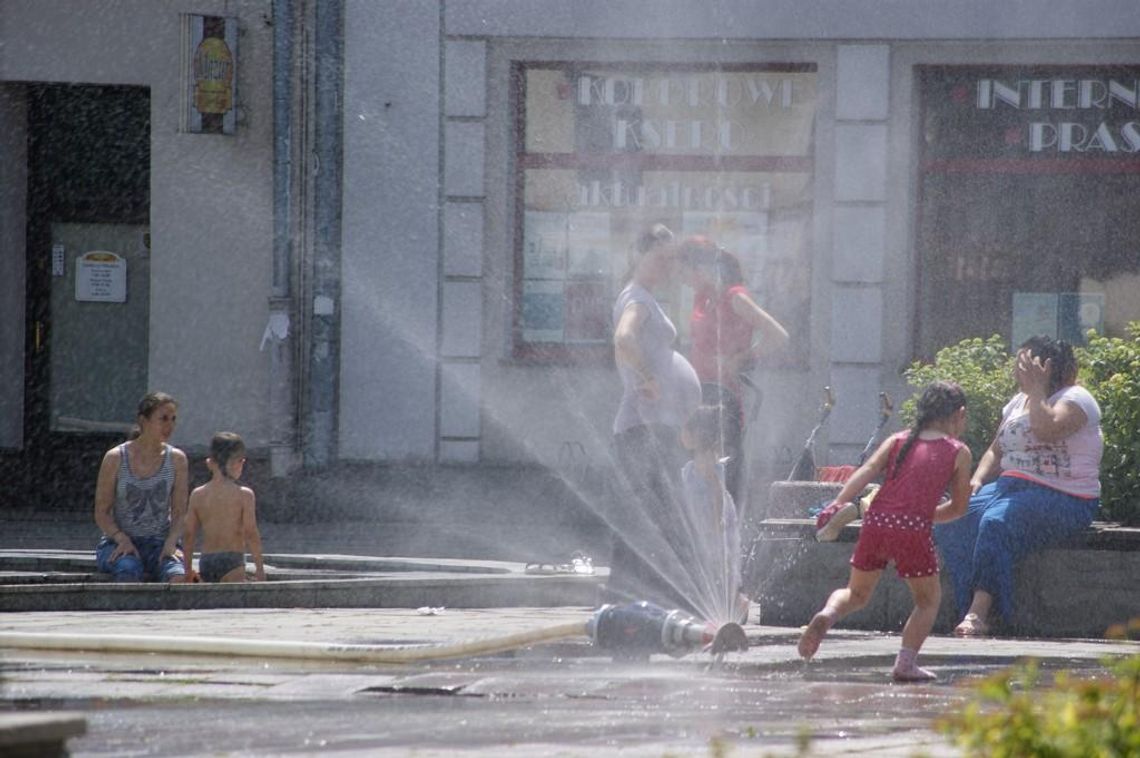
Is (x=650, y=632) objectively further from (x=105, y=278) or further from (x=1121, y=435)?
(x=105, y=278)

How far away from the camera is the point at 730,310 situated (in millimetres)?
10656

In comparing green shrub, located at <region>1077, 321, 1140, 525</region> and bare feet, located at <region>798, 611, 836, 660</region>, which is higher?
green shrub, located at <region>1077, 321, 1140, 525</region>

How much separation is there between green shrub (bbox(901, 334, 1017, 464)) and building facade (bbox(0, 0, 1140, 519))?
5.28m

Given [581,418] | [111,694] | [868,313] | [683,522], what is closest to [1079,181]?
[868,313]

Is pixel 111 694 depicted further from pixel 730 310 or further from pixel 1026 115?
pixel 1026 115

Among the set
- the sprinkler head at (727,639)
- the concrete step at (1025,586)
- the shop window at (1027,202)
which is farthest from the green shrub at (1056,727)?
the shop window at (1027,202)

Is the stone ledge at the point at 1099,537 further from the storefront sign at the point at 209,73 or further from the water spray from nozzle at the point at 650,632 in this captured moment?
the storefront sign at the point at 209,73

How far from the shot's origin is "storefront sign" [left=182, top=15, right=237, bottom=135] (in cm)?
1659

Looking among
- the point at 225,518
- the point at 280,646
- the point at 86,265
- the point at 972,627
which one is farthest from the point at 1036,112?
the point at 280,646

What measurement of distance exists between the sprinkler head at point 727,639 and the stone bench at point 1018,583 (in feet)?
7.07

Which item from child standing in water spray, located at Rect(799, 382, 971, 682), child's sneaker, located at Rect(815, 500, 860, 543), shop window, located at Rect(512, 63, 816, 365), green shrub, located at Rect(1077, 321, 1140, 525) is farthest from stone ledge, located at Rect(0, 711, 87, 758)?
shop window, located at Rect(512, 63, 816, 365)

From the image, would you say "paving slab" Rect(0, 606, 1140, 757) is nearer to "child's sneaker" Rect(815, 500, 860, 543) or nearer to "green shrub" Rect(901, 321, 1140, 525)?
"child's sneaker" Rect(815, 500, 860, 543)

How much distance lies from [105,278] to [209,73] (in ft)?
8.40

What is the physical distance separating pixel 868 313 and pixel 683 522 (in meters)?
7.43
